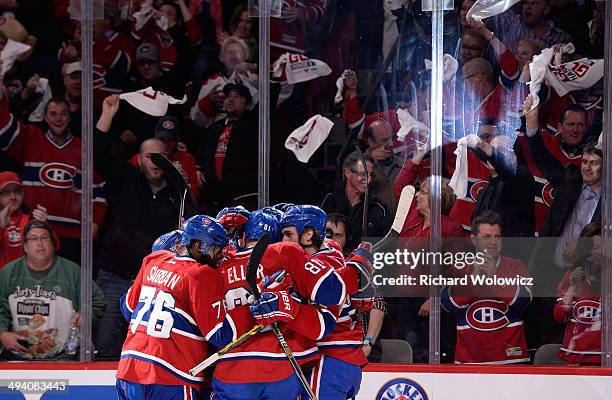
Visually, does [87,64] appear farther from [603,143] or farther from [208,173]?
[603,143]

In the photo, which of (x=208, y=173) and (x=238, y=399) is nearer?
(x=238, y=399)

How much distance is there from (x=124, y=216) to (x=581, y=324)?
2400mm

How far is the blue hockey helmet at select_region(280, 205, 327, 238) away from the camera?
14.9 feet

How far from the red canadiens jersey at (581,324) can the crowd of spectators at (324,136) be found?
1cm

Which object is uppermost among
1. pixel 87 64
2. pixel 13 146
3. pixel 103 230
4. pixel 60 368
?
pixel 87 64

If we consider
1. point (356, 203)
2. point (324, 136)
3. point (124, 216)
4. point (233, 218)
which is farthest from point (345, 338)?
point (124, 216)

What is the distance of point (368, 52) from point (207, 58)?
2.79 ft

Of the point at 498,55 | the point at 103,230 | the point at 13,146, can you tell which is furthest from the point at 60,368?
the point at 498,55

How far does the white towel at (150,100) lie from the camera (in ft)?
18.1

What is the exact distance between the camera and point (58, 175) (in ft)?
18.0

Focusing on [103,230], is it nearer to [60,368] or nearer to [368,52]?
[60,368]

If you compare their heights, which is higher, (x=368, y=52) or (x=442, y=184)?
(x=368, y=52)

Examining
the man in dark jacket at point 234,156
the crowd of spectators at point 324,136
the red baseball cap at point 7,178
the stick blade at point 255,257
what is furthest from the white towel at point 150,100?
the stick blade at point 255,257

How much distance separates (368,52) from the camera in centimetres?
541
